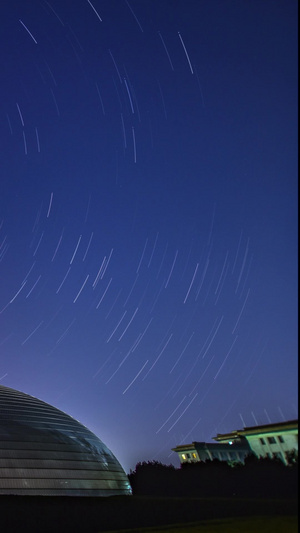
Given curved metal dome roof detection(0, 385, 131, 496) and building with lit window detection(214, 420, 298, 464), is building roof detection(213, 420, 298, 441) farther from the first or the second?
curved metal dome roof detection(0, 385, 131, 496)

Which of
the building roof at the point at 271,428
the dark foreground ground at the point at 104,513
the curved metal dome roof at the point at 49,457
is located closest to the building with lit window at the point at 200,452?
the curved metal dome roof at the point at 49,457

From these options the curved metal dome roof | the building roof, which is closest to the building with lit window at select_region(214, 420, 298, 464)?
the building roof

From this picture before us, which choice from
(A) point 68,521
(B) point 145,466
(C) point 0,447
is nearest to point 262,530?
(A) point 68,521

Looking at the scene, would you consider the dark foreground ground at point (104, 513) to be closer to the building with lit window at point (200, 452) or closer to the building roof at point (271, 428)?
the building roof at point (271, 428)

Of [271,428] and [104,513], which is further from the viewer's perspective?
[104,513]

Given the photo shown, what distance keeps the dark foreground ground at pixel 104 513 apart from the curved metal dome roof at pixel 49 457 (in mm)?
1738

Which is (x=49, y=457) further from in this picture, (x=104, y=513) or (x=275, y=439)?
(x=275, y=439)

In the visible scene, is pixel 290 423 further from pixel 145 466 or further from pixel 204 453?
pixel 145 466

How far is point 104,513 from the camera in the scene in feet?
47.4

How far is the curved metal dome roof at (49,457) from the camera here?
17.4 meters

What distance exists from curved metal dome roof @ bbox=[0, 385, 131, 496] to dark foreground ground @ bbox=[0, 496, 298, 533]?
1.74 metres

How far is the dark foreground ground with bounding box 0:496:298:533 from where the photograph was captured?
13.0 meters

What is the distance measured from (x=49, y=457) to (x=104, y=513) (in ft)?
19.1

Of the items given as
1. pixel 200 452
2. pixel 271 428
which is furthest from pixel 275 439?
pixel 200 452
